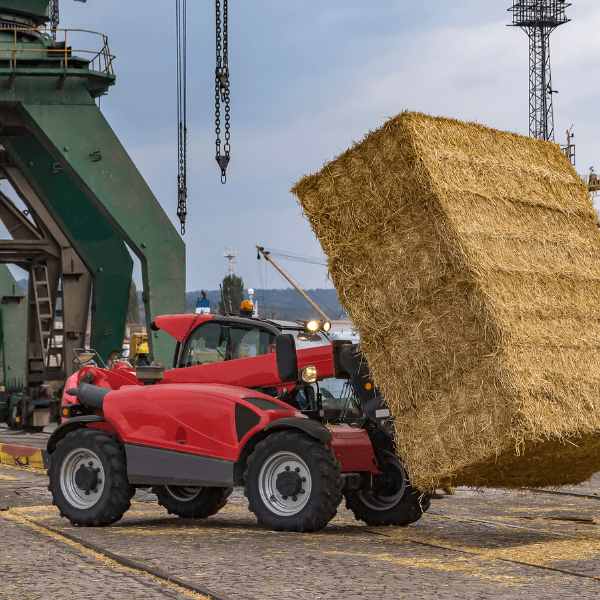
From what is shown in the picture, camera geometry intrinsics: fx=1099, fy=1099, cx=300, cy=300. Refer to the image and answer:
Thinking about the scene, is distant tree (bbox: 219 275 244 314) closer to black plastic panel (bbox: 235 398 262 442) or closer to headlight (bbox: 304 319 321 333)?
headlight (bbox: 304 319 321 333)

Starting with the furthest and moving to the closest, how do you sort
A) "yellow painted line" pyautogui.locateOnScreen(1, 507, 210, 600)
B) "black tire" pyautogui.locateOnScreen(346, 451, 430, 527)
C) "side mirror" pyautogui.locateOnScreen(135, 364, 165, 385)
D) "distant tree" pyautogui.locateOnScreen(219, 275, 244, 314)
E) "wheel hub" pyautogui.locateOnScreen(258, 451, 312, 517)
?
"distant tree" pyautogui.locateOnScreen(219, 275, 244, 314) < "side mirror" pyautogui.locateOnScreen(135, 364, 165, 385) < "black tire" pyautogui.locateOnScreen(346, 451, 430, 527) < "wheel hub" pyautogui.locateOnScreen(258, 451, 312, 517) < "yellow painted line" pyautogui.locateOnScreen(1, 507, 210, 600)

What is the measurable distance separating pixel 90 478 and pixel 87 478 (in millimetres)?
32

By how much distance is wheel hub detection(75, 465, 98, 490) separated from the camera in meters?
10.9

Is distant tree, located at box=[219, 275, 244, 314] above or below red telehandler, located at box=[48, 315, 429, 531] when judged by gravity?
above

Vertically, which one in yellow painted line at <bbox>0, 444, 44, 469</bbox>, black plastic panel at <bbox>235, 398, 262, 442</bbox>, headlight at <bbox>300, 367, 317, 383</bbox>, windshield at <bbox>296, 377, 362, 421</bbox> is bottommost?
yellow painted line at <bbox>0, 444, 44, 469</bbox>

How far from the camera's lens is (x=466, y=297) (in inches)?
359

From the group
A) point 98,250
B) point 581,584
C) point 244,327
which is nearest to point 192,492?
→ point 244,327

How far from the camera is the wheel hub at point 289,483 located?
9.80 meters

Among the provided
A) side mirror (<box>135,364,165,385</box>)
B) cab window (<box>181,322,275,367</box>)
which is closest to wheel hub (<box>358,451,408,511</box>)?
cab window (<box>181,322,275,367</box>)

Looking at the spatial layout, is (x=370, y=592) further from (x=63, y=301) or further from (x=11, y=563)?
(x=63, y=301)

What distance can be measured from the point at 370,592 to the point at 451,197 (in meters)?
3.78

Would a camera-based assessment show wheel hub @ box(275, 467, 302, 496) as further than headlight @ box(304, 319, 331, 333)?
No

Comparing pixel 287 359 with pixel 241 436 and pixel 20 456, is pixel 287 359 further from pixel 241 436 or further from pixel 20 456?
pixel 20 456

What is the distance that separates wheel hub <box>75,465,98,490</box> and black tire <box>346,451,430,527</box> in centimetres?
251
